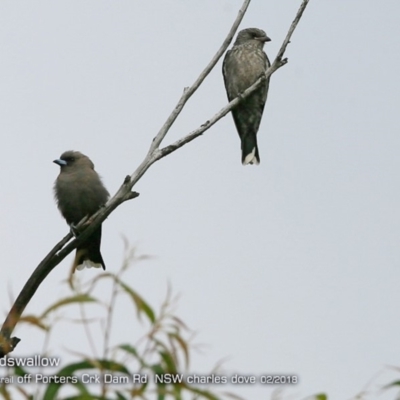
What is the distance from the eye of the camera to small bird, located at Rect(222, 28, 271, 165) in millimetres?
8688

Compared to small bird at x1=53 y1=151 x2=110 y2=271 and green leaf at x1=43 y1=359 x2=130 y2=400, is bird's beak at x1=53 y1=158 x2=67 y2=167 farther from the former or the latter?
green leaf at x1=43 y1=359 x2=130 y2=400

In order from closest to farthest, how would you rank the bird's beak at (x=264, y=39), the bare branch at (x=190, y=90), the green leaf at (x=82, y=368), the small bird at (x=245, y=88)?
the green leaf at (x=82, y=368)
the bare branch at (x=190, y=90)
the small bird at (x=245, y=88)
the bird's beak at (x=264, y=39)

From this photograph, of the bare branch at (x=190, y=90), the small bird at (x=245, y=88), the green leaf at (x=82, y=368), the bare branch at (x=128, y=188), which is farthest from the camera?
the small bird at (x=245, y=88)

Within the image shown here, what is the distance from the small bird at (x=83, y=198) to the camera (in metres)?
6.69

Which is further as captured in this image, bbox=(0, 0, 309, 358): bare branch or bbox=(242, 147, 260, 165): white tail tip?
bbox=(242, 147, 260, 165): white tail tip

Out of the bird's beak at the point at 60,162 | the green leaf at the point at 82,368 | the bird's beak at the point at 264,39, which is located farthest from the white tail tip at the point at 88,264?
the green leaf at the point at 82,368

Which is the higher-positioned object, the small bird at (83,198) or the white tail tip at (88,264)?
the small bird at (83,198)

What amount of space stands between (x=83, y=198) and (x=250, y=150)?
103 inches

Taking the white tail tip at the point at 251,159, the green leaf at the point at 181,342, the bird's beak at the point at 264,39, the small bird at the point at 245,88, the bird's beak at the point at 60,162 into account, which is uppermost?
the bird's beak at the point at 264,39

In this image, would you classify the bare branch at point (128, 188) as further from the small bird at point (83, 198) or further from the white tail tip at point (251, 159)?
the white tail tip at point (251, 159)

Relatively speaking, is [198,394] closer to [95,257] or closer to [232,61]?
[95,257]

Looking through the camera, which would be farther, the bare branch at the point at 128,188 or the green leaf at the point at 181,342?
the bare branch at the point at 128,188

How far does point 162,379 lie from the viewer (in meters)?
1.69

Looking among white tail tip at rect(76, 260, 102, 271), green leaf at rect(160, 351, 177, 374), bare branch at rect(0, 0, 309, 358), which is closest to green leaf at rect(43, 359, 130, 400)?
green leaf at rect(160, 351, 177, 374)
